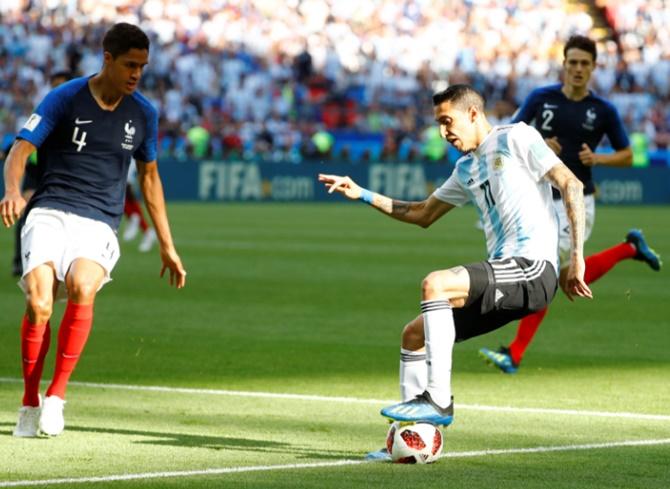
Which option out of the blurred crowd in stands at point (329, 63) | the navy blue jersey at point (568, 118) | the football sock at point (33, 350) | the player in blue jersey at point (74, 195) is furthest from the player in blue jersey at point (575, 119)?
the blurred crowd in stands at point (329, 63)

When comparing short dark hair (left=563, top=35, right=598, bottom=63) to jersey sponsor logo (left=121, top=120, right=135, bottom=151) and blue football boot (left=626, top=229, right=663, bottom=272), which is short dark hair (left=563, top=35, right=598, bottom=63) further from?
jersey sponsor logo (left=121, top=120, right=135, bottom=151)

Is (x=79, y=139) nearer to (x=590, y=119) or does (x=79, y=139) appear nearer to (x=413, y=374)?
(x=413, y=374)

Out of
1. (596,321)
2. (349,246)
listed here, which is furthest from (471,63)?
(596,321)

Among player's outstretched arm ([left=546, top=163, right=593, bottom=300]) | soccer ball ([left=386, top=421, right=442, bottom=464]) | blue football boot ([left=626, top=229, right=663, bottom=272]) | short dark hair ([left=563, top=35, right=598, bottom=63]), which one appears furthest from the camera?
blue football boot ([left=626, top=229, right=663, bottom=272])

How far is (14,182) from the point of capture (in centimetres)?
795

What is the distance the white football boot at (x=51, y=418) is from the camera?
310 inches

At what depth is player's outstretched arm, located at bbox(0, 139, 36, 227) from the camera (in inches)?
306

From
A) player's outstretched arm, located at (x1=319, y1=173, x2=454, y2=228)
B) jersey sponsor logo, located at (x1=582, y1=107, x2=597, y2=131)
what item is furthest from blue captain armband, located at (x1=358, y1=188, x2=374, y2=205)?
jersey sponsor logo, located at (x1=582, y1=107, x2=597, y2=131)

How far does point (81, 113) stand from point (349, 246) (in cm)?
1605

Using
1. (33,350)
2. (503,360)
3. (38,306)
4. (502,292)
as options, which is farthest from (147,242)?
(502,292)

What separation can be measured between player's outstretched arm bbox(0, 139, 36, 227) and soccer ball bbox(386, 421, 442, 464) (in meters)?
2.22

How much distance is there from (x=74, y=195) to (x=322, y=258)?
44.3 feet

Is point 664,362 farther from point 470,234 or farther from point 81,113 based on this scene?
point 470,234

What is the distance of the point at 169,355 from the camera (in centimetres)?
1179
